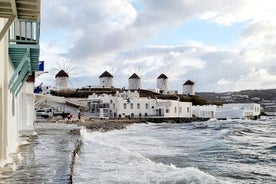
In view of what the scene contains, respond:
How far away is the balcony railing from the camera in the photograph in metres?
12.3

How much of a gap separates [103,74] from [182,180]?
91022 mm

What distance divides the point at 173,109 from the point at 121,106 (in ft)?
34.4

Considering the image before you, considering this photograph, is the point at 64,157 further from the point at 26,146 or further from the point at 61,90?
the point at 61,90

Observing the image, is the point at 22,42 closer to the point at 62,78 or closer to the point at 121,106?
the point at 121,106

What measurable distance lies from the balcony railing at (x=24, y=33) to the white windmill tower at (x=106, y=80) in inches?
3417

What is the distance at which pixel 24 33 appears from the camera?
498 inches

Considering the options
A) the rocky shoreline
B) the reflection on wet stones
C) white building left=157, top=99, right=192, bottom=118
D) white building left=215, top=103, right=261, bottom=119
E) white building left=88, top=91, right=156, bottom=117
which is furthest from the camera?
white building left=215, top=103, right=261, bottom=119

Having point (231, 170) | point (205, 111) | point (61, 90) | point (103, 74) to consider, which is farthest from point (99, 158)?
point (103, 74)

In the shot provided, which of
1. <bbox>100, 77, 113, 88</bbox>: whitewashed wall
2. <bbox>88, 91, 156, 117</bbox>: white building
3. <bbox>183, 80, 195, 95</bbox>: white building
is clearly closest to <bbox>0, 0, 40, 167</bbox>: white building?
<bbox>88, 91, 156, 117</bbox>: white building

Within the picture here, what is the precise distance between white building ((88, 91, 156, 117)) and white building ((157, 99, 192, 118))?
1155mm

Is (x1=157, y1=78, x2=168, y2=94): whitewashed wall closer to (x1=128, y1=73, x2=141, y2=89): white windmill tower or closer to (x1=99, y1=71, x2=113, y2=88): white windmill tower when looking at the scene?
(x1=128, y1=73, x2=141, y2=89): white windmill tower

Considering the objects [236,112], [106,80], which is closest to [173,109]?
[236,112]

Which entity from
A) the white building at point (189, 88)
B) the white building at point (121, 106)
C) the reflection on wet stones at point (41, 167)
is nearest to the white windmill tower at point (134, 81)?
the white building at point (189, 88)

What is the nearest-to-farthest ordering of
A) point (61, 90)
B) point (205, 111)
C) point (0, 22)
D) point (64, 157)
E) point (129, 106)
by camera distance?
point (0, 22) → point (64, 157) → point (129, 106) → point (205, 111) → point (61, 90)
